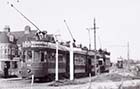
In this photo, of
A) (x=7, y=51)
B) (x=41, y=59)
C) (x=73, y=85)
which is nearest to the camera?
(x=73, y=85)

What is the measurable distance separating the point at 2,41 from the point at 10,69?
564cm

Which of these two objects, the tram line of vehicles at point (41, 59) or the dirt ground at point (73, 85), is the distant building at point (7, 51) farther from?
the tram line of vehicles at point (41, 59)

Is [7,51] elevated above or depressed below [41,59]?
above

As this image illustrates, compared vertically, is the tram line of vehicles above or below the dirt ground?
above

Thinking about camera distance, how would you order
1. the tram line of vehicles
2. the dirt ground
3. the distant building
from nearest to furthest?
the dirt ground < the tram line of vehicles < the distant building

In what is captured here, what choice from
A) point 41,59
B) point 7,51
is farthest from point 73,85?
point 7,51

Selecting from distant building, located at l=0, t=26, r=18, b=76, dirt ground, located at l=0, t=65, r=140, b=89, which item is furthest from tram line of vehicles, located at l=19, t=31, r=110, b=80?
distant building, located at l=0, t=26, r=18, b=76

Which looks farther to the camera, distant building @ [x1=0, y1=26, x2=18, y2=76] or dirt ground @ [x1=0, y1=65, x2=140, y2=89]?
distant building @ [x1=0, y1=26, x2=18, y2=76]

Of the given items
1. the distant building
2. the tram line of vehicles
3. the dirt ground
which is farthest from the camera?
the distant building

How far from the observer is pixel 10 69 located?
4753 cm

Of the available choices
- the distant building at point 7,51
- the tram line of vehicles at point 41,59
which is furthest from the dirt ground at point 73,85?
the distant building at point 7,51

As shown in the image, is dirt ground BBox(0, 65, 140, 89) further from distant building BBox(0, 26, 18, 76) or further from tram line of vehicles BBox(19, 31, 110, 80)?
distant building BBox(0, 26, 18, 76)

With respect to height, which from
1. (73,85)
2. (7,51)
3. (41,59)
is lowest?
(73,85)

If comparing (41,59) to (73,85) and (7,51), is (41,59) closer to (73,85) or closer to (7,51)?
(73,85)
